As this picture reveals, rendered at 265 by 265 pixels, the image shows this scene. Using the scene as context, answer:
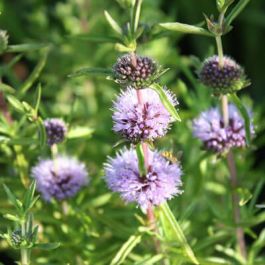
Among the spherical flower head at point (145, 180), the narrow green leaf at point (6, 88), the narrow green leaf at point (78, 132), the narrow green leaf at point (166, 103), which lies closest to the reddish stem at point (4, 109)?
the narrow green leaf at point (6, 88)

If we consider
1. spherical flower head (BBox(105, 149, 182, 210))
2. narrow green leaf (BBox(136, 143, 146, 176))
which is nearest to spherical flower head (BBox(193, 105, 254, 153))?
spherical flower head (BBox(105, 149, 182, 210))

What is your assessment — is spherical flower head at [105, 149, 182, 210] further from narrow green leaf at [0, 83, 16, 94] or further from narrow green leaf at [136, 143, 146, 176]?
narrow green leaf at [0, 83, 16, 94]

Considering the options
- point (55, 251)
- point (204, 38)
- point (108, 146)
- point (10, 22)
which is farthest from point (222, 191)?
point (10, 22)

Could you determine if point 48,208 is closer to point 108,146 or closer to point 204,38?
point 108,146

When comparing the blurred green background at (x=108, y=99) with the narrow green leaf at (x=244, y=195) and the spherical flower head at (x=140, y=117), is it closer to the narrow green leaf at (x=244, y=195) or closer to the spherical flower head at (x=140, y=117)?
the narrow green leaf at (x=244, y=195)

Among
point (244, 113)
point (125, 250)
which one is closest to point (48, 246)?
point (125, 250)

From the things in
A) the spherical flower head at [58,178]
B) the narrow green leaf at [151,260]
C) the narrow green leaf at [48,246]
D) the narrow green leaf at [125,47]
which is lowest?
the narrow green leaf at [151,260]
